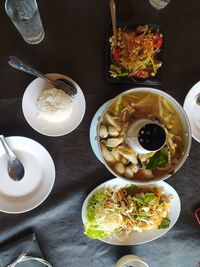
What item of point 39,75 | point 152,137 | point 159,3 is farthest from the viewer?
point 159,3

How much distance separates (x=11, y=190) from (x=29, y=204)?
3.1 inches

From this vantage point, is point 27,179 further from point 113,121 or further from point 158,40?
point 158,40

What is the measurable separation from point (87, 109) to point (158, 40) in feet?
1.09

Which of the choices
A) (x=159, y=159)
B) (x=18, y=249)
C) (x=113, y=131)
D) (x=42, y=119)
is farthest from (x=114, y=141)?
(x=18, y=249)

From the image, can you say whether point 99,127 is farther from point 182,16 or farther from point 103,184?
point 182,16

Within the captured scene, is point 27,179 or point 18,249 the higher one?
point 27,179

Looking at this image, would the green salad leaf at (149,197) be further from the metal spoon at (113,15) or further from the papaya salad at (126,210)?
the metal spoon at (113,15)

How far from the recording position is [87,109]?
120 centimetres

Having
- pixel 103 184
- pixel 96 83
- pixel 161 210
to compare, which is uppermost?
pixel 96 83

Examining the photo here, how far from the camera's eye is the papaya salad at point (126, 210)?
1179 mm

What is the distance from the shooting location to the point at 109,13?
4.02 feet

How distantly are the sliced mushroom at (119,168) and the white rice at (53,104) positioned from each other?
23 centimetres

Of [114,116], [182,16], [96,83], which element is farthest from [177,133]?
[182,16]

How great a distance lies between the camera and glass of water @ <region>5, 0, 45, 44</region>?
1.10 m
